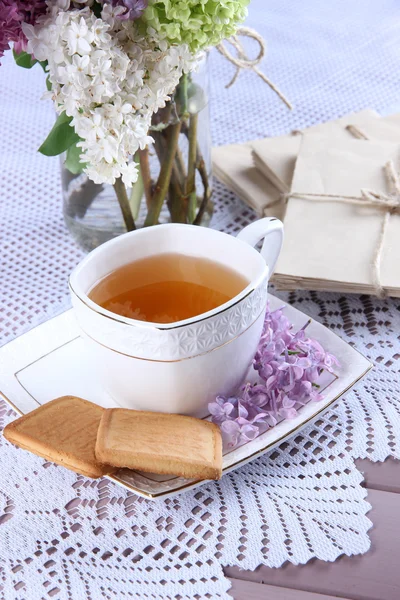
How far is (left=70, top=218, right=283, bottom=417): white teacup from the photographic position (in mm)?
696

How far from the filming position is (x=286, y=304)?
91 cm

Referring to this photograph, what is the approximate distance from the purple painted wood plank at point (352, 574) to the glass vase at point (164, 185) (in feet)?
1.55

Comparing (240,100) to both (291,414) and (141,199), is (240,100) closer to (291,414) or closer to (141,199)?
(141,199)

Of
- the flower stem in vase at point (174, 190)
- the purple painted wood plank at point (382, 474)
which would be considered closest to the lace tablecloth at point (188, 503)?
the purple painted wood plank at point (382, 474)

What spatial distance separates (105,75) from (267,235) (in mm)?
267

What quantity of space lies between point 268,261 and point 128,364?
223 millimetres

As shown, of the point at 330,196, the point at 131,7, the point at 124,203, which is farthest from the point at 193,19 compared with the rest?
the point at 330,196

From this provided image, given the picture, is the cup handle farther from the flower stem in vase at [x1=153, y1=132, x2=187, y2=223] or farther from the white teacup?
the flower stem in vase at [x1=153, y1=132, x2=187, y2=223]

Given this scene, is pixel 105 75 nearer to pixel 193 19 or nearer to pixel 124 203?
pixel 193 19

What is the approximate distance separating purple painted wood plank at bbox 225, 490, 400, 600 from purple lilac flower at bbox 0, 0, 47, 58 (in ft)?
1.60

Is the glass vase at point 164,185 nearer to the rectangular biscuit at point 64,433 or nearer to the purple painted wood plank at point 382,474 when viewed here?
the rectangular biscuit at point 64,433

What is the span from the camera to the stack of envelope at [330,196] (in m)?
0.93

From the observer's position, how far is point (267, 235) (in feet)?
2.75

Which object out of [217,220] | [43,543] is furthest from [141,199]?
[43,543]
